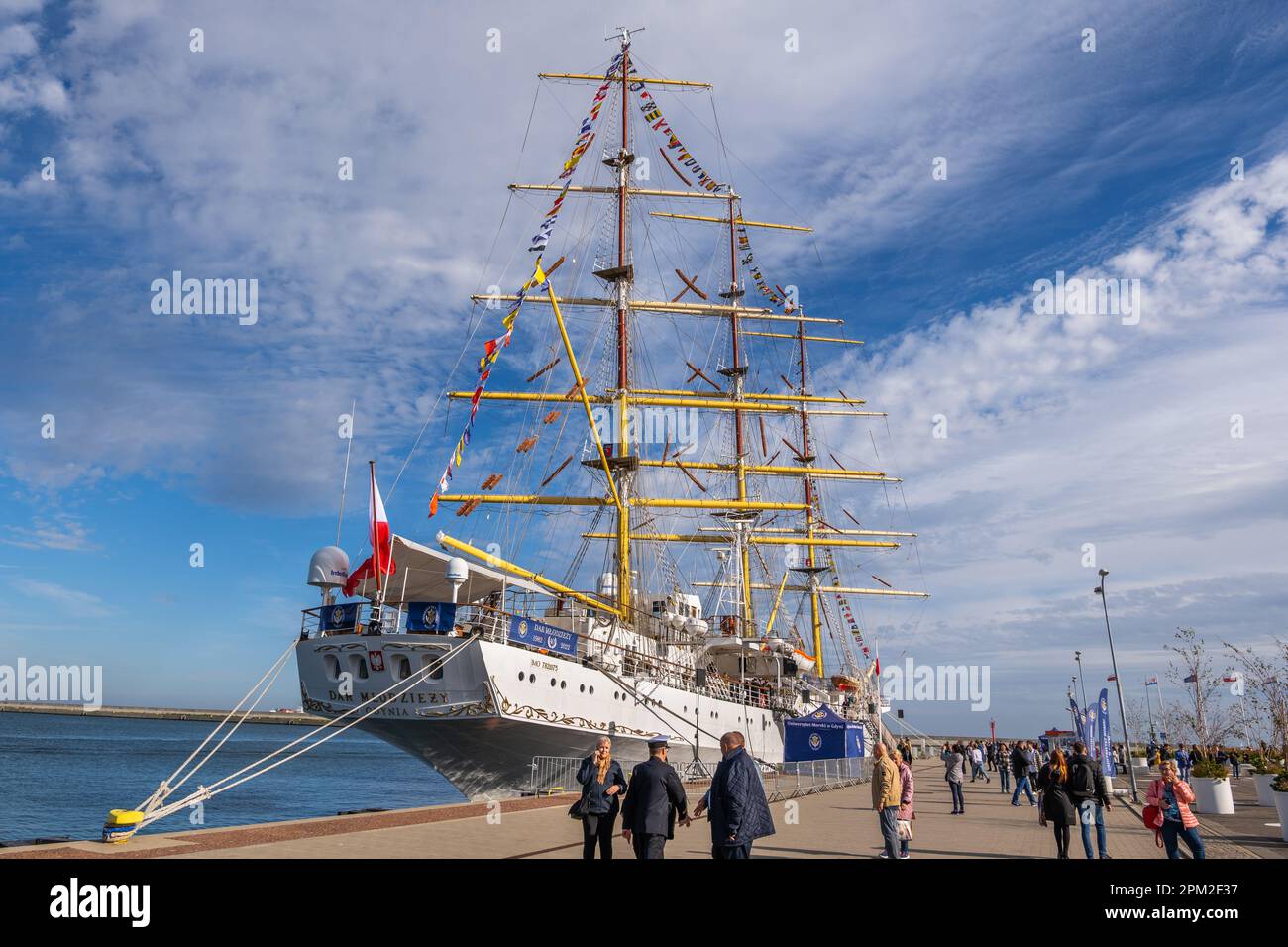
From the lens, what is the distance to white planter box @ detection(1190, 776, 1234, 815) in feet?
70.5

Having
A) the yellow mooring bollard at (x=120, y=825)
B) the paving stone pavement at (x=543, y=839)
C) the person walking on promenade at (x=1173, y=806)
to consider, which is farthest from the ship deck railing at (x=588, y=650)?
the person walking on promenade at (x=1173, y=806)

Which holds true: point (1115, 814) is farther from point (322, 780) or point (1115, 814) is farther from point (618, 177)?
point (322, 780)

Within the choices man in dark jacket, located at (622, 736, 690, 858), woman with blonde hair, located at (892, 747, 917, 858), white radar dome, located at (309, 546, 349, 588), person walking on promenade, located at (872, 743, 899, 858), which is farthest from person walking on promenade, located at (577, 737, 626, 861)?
white radar dome, located at (309, 546, 349, 588)

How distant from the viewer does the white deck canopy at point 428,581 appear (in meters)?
24.4

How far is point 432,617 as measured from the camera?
22.7 metres

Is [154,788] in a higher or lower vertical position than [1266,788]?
lower

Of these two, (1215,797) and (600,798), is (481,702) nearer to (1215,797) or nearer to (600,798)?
(600,798)

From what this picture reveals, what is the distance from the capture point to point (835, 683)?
61.6m

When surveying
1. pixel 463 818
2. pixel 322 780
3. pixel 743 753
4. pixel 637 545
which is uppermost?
pixel 637 545

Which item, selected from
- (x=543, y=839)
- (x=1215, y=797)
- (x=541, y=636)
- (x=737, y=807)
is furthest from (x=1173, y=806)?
(x=541, y=636)

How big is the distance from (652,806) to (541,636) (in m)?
15.9
